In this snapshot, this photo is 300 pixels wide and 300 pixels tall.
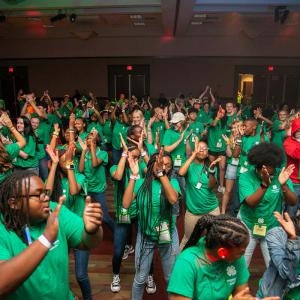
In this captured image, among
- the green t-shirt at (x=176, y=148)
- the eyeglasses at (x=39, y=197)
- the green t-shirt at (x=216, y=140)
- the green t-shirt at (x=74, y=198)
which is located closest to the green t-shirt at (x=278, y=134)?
the green t-shirt at (x=216, y=140)

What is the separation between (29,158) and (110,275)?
7.52 feet

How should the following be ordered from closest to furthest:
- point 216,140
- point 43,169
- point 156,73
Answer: point 43,169 < point 216,140 < point 156,73

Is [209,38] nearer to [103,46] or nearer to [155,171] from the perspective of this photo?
[103,46]

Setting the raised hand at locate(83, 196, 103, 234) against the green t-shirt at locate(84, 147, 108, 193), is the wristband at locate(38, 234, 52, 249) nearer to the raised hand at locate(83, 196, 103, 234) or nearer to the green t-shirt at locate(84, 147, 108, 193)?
the raised hand at locate(83, 196, 103, 234)

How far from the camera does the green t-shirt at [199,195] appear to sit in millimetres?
3518

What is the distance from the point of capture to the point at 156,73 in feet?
54.2

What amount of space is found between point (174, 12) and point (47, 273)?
868 cm

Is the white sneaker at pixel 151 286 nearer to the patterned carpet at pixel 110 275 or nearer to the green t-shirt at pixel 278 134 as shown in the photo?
the patterned carpet at pixel 110 275

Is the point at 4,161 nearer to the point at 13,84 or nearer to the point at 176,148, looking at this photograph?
the point at 176,148

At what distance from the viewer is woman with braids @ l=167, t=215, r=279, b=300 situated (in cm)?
174

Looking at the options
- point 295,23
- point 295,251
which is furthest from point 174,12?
point 295,251

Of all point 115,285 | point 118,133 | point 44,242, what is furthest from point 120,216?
point 118,133

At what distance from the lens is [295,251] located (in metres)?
1.96

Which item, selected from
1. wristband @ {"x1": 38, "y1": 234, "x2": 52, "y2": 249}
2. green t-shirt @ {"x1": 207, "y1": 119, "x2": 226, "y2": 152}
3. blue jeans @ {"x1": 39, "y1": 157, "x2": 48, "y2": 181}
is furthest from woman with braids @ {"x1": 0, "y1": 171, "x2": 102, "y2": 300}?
green t-shirt @ {"x1": 207, "y1": 119, "x2": 226, "y2": 152}
